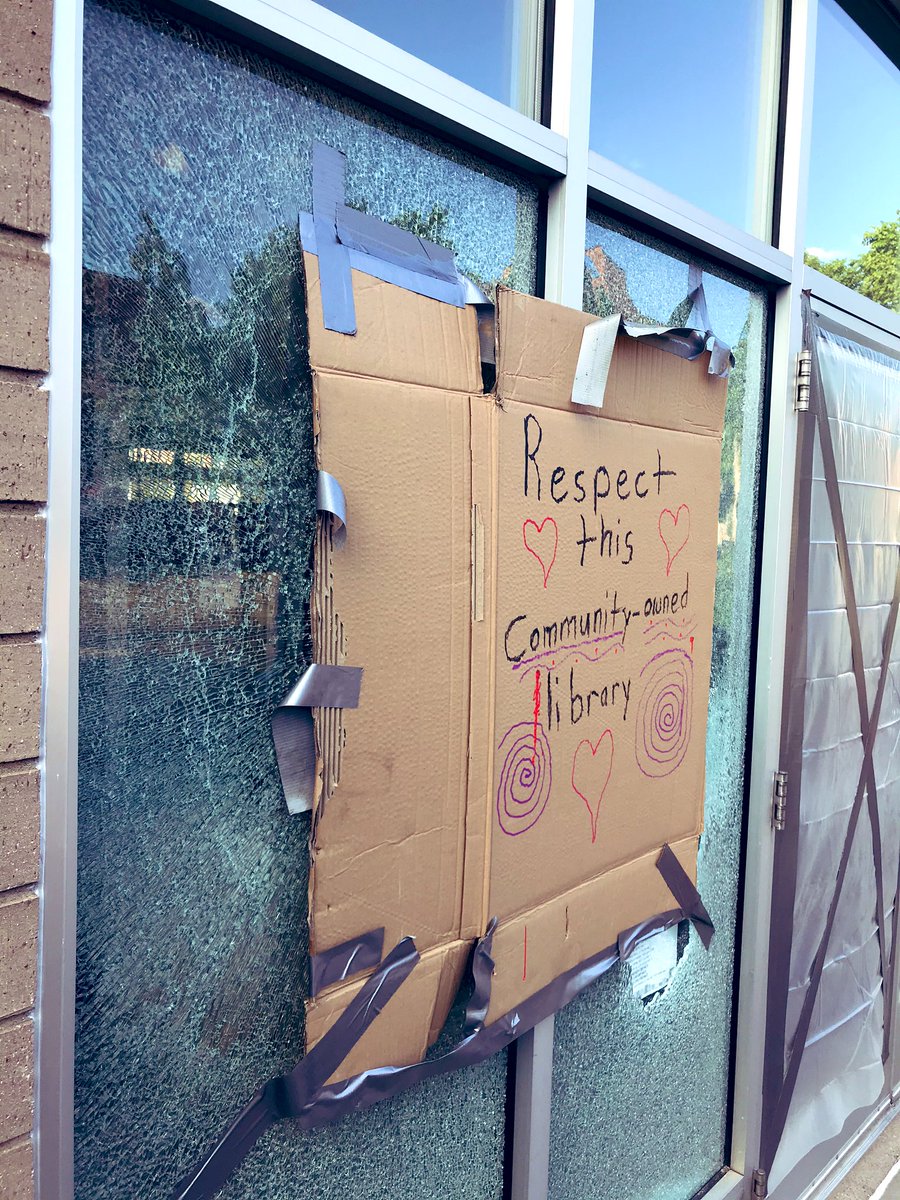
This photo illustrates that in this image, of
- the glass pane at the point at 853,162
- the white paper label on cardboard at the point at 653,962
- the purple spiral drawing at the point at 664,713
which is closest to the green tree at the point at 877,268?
the glass pane at the point at 853,162

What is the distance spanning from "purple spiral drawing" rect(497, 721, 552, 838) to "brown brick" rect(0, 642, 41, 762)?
2.23ft

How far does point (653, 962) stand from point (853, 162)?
2073 millimetres

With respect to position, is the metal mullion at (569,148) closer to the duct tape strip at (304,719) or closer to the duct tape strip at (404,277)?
the duct tape strip at (404,277)

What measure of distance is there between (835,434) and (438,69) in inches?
53.6

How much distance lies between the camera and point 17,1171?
85cm

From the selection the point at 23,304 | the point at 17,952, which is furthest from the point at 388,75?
the point at 17,952

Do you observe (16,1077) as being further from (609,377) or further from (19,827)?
(609,377)

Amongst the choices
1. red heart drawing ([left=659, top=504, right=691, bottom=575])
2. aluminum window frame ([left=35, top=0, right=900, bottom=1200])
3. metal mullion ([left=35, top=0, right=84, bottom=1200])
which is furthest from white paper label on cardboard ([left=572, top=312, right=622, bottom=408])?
metal mullion ([left=35, top=0, right=84, bottom=1200])

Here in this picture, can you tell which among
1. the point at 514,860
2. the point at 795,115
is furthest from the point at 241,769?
the point at 795,115

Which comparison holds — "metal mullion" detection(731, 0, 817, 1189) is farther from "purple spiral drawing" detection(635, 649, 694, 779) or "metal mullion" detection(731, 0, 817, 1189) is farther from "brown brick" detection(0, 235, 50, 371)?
"brown brick" detection(0, 235, 50, 371)

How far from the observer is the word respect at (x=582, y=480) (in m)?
1.30

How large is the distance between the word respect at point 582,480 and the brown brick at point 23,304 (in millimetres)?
675

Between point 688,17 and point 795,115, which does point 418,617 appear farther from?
point 795,115

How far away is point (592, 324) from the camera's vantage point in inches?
54.0
